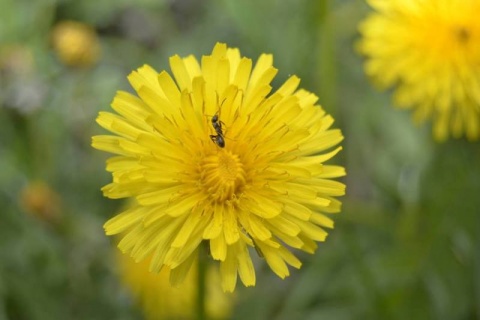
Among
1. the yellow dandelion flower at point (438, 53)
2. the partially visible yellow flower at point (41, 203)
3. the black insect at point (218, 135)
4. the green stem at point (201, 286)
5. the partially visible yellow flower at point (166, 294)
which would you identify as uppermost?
Answer: the yellow dandelion flower at point (438, 53)

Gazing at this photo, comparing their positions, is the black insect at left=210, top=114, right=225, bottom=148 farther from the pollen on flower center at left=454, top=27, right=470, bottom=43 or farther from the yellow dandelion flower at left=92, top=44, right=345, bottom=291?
the pollen on flower center at left=454, top=27, right=470, bottom=43

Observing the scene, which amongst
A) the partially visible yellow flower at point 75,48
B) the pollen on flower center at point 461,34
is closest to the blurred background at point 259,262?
the partially visible yellow flower at point 75,48

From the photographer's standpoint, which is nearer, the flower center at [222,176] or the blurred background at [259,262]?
the flower center at [222,176]

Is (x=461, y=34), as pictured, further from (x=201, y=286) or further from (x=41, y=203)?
(x=41, y=203)

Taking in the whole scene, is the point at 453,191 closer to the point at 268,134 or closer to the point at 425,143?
the point at 425,143

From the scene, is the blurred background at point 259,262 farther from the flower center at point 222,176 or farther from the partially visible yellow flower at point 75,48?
→ the flower center at point 222,176

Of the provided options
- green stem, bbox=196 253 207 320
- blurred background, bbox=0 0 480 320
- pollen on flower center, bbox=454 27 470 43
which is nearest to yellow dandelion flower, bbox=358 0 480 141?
pollen on flower center, bbox=454 27 470 43
